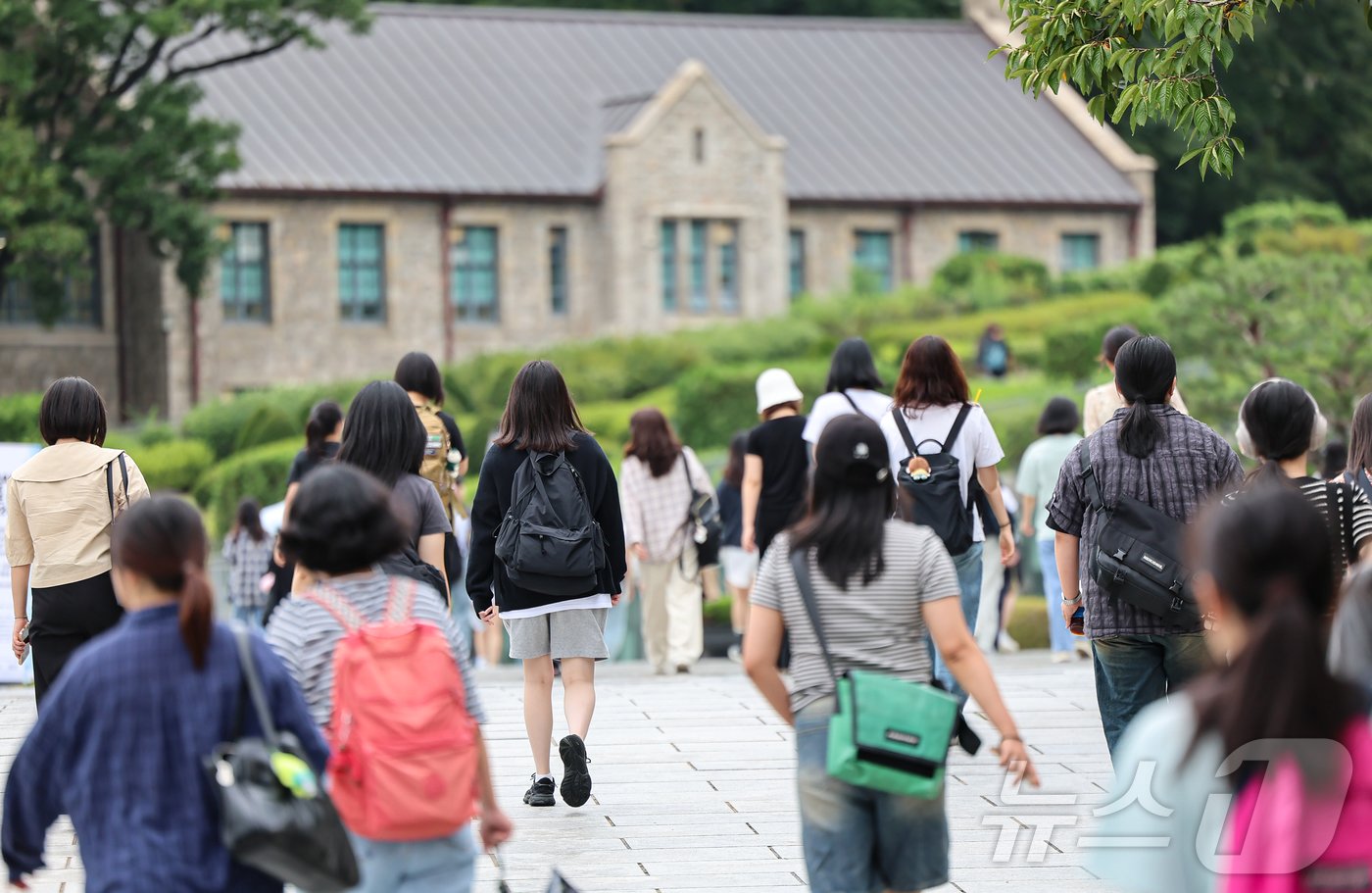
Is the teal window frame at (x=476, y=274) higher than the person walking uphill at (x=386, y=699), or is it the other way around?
the teal window frame at (x=476, y=274)

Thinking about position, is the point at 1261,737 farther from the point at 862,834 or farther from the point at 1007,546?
the point at 1007,546

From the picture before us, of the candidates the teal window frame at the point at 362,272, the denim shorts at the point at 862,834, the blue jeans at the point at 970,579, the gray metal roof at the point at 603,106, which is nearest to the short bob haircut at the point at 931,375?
the blue jeans at the point at 970,579

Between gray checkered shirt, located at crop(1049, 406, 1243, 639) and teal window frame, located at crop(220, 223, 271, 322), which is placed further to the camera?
teal window frame, located at crop(220, 223, 271, 322)

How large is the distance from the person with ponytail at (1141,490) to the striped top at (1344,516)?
467 mm

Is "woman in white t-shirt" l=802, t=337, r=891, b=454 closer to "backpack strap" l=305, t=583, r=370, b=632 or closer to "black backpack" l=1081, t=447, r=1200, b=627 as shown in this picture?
"black backpack" l=1081, t=447, r=1200, b=627

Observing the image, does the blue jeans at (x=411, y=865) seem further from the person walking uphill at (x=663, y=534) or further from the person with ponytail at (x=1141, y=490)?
the person walking uphill at (x=663, y=534)

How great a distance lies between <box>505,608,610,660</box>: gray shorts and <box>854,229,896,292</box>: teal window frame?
36.7 metres

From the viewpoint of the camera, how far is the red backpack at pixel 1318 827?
3.51 metres

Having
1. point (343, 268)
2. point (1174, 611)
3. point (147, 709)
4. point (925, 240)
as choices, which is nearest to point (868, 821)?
point (147, 709)

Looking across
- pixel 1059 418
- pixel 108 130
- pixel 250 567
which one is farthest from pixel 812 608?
pixel 108 130

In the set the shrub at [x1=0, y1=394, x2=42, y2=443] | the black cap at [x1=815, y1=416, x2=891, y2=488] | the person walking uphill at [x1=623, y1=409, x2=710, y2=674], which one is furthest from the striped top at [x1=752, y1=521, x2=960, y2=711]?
the shrub at [x1=0, y1=394, x2=42, y2=443]

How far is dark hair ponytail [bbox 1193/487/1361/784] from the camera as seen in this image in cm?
354

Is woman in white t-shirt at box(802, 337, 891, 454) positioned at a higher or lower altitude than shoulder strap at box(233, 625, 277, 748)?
higher

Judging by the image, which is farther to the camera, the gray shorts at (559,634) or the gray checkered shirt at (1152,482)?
the gray shorts at (559,634)
